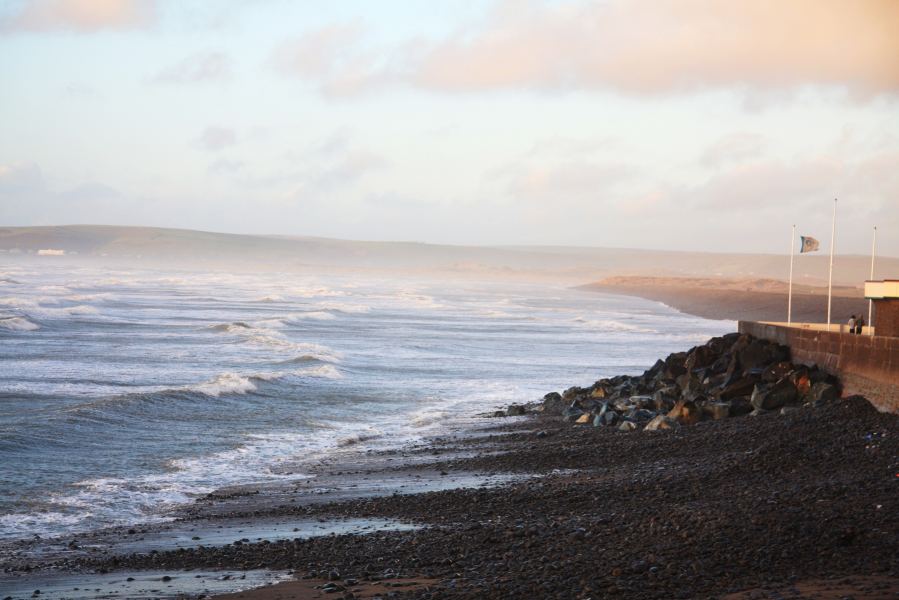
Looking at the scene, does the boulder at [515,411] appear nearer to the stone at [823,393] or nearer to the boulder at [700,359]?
the boulder at [700,359]

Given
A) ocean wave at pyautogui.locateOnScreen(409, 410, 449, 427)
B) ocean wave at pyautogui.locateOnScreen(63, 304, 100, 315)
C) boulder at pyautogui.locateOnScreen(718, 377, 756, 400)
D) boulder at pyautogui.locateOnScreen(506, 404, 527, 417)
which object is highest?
boulder at pyautogui.locateOnScreen(718, 377, 756, 400)

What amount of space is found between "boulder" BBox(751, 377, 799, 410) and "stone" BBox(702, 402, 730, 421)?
55cm

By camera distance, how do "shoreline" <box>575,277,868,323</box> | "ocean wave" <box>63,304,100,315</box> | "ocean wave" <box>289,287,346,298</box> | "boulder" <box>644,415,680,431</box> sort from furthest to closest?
"ocean wave" <box>289,287,346,298</box>, "shoreline" <box>575,277,868,323</box>, "ocean wave" <box>63,304,100,315</box>, "boulder" <box>644,415,680,431</box>

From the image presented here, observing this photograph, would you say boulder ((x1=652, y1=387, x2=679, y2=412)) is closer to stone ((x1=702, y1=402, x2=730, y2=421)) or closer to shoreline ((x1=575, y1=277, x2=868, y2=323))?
stone ((x1=702, y1=402, x2=730, y2=421))

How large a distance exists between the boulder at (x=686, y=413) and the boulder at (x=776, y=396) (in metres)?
1.02

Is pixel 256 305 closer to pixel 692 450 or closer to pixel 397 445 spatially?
pixel 397 445

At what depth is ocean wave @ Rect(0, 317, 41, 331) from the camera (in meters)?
40.1

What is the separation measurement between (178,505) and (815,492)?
7837mm

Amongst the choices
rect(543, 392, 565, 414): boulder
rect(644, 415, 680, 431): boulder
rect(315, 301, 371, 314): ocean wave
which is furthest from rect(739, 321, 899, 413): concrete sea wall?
rect(315, 301, 371, 314): ocean wave

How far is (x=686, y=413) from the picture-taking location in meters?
18.8

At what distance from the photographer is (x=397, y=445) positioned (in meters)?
19.0

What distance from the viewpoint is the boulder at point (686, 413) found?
18703mm

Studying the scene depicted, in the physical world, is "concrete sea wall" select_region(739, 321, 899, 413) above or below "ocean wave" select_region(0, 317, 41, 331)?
above

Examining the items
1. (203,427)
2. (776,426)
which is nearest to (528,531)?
(776,426)
